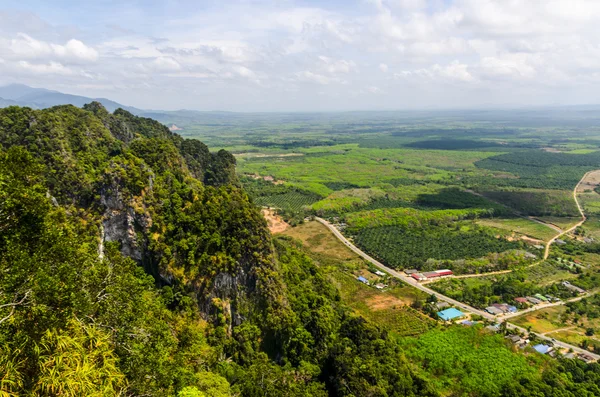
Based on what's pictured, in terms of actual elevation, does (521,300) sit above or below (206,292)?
below

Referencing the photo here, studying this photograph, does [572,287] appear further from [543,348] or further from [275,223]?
[275,223]

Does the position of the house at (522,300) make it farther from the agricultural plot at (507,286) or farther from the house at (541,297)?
the house at (541,297)

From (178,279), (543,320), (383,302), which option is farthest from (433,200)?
(178,279)

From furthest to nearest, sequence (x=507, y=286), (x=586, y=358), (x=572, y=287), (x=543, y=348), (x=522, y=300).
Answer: (x=572, y=287)
(x=507, y=286)
(x=522, y=300)
(x=543, y=348)
(x=586, y=358)

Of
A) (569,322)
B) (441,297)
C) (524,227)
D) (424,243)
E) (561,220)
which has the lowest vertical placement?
(569,322)

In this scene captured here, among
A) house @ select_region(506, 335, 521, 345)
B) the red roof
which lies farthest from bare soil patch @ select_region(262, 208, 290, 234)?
house @ select_region(506, 335, 521, 345)

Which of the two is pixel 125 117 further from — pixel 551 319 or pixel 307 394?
pixel 551 319
